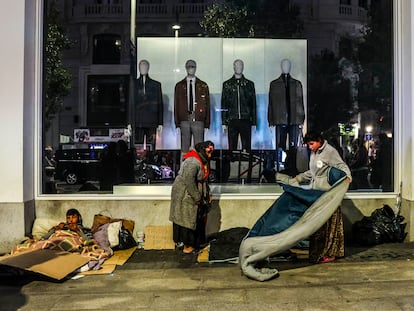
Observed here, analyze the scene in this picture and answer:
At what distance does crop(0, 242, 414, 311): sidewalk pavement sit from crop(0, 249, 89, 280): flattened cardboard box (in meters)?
0.15

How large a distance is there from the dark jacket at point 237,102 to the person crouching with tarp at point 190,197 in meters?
2.68

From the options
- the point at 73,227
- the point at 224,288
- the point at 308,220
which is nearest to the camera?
the point at 224,288

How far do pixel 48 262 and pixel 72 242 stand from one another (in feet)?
2.04

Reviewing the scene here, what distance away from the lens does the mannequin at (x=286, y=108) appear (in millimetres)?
9639

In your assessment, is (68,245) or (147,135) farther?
(147,135)

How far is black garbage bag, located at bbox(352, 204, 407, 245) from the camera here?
741 centimetres

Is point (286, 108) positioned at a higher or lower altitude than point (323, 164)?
higher

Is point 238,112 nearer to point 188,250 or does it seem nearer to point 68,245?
point 188,250

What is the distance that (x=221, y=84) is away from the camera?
9852mm

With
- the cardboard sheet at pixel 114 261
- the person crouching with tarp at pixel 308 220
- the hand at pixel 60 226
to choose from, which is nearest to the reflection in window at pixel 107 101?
the hand at pixel 60 226

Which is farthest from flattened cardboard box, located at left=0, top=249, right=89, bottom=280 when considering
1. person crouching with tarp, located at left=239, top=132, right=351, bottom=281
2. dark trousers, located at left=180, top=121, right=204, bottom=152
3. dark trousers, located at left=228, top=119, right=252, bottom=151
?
dark trousers, located at left=228, top=119, right=252, bottom=151

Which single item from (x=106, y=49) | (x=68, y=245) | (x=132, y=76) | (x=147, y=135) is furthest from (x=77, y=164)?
(x=68, y=245)

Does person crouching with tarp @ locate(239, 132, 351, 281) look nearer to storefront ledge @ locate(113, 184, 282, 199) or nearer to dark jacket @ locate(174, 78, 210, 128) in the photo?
storefront ledge @ locate(113, 184, 282, 199)

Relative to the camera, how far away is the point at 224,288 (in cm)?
541
